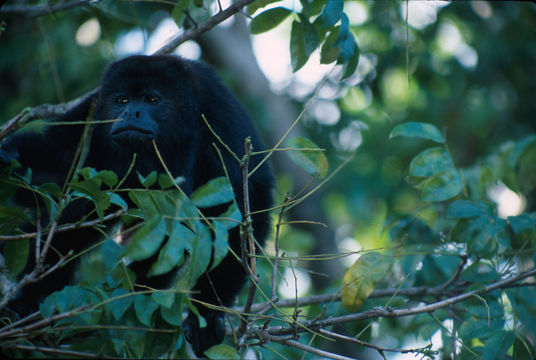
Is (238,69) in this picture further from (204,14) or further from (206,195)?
(206,195)

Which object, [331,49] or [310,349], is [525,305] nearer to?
[310,349]

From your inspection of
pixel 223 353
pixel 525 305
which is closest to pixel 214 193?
pixel 223 353

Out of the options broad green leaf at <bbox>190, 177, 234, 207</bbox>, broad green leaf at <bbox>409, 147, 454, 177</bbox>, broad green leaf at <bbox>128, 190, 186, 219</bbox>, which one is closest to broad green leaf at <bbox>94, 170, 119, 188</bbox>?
broad green leaf at <bbox>128, 190, 186, 219</bbox>

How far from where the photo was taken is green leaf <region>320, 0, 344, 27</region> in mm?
1875

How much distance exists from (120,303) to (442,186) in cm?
137

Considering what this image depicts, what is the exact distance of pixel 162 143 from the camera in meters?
2.70

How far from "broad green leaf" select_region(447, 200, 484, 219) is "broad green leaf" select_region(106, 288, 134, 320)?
1.30 m

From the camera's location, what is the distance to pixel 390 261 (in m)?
2.14

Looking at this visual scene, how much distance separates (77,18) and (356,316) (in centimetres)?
375

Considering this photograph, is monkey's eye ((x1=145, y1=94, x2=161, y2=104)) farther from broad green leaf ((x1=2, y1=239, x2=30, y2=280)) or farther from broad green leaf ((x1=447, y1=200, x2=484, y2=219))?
broad green leaf ((x1=447, y1=200, x2=484, y2=219))

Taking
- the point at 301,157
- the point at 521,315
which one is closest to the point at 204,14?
the point at 301,157

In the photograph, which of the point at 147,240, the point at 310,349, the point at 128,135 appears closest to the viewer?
the point at 147,240

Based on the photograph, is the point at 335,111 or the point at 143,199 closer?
the point at 143,199

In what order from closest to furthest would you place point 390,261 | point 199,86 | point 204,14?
point 390,261 < point 204,14 < point 199,86
